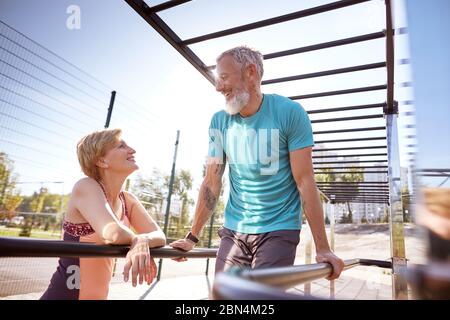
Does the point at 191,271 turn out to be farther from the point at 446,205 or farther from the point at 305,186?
the point at 446,205

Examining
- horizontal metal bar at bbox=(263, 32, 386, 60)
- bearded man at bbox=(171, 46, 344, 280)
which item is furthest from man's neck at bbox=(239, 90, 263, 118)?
horizontal metal bar at bbox=(263, 32, 386, 60)

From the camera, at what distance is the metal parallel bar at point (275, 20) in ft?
5.22

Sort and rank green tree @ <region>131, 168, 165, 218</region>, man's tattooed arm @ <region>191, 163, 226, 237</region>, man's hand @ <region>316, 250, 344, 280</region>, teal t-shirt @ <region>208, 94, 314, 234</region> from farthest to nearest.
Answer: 1. green tree @ <region>131, 168, 165, 218</region>
2. man's tattooed arm @ <region>191, 163, 226, 237</region>
3. teal t-shirt @ <region>208, 94, 314, 234</region>
4. man's hand @ <region>316, 250, 344, 280</region>

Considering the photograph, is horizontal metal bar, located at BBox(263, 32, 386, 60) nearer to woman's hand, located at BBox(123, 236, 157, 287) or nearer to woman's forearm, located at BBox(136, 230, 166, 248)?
woman's forearm, located at BBox(136, 230, 166, 248)

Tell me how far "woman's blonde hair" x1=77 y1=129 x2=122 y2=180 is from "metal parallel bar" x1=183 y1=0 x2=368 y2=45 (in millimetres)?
798

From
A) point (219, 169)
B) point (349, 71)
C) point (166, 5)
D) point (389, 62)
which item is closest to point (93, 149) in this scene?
point (219, 169)

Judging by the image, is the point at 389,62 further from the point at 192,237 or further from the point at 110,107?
the point at 110,107

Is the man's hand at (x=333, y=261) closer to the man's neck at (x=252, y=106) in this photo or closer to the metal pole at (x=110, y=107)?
the man's neck at (x=252, y=106)

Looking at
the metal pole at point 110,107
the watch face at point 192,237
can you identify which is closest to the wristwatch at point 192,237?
the watch face at point 192,237

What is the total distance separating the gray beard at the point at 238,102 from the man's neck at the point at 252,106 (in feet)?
0.08

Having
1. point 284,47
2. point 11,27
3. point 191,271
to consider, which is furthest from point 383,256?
point 11,27

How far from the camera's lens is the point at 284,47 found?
6.70ft

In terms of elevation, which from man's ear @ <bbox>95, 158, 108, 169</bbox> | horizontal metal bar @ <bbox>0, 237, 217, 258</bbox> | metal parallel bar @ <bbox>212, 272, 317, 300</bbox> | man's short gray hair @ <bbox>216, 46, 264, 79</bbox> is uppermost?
man's short gray hair @ <bbox>216, 46, 264, 79</bbox>

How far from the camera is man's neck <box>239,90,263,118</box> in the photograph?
1754 mm
